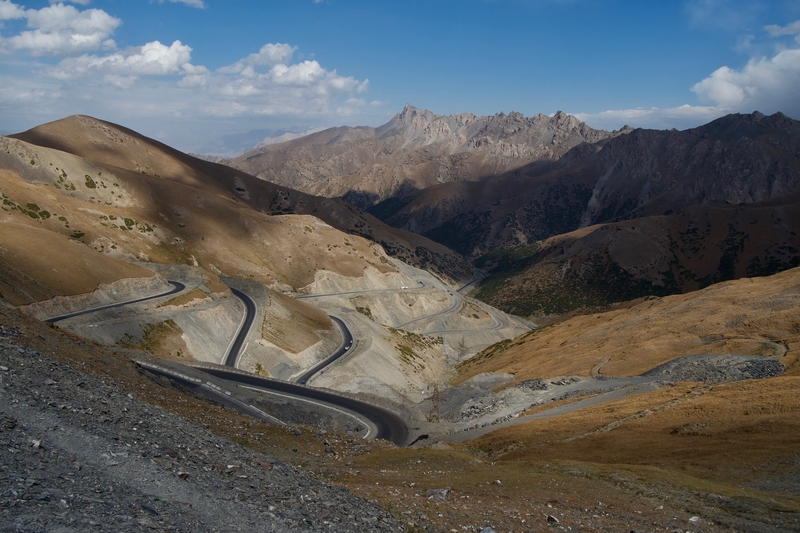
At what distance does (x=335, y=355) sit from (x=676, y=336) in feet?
150

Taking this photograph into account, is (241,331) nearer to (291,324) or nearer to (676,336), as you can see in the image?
(291,324)

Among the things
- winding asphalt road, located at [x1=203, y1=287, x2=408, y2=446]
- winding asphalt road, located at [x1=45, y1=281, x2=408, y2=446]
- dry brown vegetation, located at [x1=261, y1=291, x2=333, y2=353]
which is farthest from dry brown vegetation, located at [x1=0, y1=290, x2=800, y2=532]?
dry brown vegetation, located at [x1=261, y1=291, x2=333, y2=353]

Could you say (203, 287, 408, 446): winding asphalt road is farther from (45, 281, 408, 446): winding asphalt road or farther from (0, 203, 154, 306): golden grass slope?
(0, 203, 154, 306): golden grass slope

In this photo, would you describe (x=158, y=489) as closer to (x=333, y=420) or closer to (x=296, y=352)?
(x=333, y=420)

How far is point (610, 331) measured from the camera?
3278 inches

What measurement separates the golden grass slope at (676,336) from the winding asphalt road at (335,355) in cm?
2174

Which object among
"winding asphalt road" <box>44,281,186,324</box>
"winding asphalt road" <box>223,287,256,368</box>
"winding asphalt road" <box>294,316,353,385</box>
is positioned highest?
"winding asphalt road" <box>44,281,186,324</box>

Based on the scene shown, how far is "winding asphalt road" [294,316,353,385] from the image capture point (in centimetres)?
7006

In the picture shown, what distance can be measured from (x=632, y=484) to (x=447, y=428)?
26.3m

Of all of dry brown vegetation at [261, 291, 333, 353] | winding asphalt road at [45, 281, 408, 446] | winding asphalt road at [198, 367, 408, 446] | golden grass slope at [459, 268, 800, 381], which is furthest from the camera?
dry brown vegetation at [261, 291, 333, 353]

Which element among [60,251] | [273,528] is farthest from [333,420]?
[60,251]

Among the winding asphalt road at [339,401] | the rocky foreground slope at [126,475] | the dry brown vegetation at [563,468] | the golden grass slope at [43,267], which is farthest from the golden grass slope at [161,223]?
the rocky foreground slope at [126,475]

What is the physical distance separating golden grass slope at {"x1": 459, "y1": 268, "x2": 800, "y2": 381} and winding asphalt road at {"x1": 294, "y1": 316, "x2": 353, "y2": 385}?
21.7 meters

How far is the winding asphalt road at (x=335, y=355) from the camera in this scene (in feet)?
230
